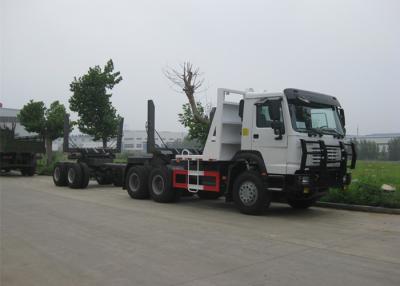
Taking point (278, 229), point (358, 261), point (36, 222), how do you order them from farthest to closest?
point (36, 222) → point (278, 229) → point (358, 261)

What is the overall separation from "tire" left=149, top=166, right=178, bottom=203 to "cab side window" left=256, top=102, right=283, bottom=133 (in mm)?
3401

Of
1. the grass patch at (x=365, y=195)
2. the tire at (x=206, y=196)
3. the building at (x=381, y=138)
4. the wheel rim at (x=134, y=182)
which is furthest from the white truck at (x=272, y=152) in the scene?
the building at (x=381, y=138)

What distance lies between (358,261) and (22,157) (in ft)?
70.8

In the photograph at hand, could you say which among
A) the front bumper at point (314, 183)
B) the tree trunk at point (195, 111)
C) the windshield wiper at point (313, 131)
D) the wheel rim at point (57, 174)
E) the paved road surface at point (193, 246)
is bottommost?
the paved road surface at point (193, 246)

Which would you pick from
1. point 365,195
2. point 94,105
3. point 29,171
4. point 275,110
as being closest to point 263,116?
point 275,110

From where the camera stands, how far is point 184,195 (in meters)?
13.9

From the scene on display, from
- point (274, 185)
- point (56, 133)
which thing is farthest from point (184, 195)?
point (56, 133)

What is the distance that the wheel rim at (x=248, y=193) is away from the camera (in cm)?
1044

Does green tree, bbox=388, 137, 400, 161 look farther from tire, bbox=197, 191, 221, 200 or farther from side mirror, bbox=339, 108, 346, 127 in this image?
side mirror, bbox=339, 108, 346, 127

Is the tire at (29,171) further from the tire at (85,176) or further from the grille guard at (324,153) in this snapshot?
the grille guard at (324,153)

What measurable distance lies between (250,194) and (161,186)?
3.43 m

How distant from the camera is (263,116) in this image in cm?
1060

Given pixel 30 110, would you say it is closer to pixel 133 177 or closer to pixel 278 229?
pixel 133 177

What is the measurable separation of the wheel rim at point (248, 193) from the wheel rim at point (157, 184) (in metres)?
3.05
